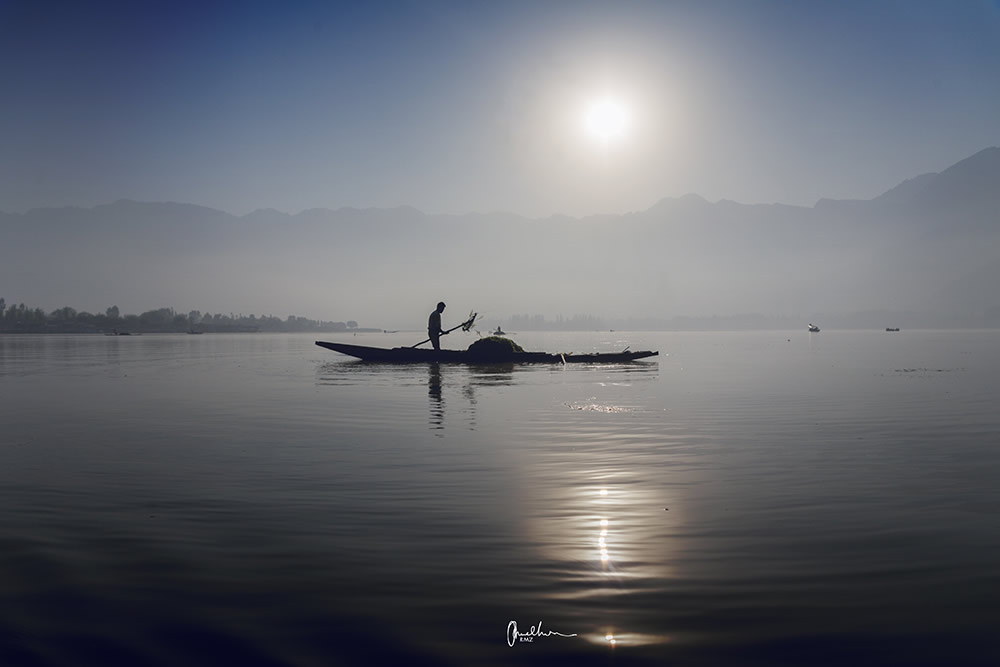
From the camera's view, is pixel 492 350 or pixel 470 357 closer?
pixel 470 357

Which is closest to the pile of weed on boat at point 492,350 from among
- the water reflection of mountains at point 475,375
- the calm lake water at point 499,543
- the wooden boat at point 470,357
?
the wooden boat at point 470,357

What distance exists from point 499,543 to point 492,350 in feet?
149

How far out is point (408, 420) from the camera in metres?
22.9

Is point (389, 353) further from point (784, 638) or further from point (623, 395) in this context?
point (784, 638)

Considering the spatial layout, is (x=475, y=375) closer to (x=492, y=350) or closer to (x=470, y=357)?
(x=470, y=357)

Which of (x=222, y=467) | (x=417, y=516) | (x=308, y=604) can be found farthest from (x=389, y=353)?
(x=308, y=604)

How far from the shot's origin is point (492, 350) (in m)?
54.8

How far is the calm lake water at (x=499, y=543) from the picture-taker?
6.35 metres

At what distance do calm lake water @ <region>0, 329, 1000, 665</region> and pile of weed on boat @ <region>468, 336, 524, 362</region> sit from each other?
31.6m

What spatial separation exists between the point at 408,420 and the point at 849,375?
34410mm

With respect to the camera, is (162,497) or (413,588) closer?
(413,588)

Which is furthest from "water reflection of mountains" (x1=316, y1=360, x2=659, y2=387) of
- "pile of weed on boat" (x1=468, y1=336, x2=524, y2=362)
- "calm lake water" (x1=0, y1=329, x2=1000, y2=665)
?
"calm lake water" (x1=0, y1=329, x2=1000, y2=665)

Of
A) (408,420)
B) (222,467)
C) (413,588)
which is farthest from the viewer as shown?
(408,420)

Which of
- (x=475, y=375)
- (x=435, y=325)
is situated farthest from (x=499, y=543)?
(x=435, y=325)
